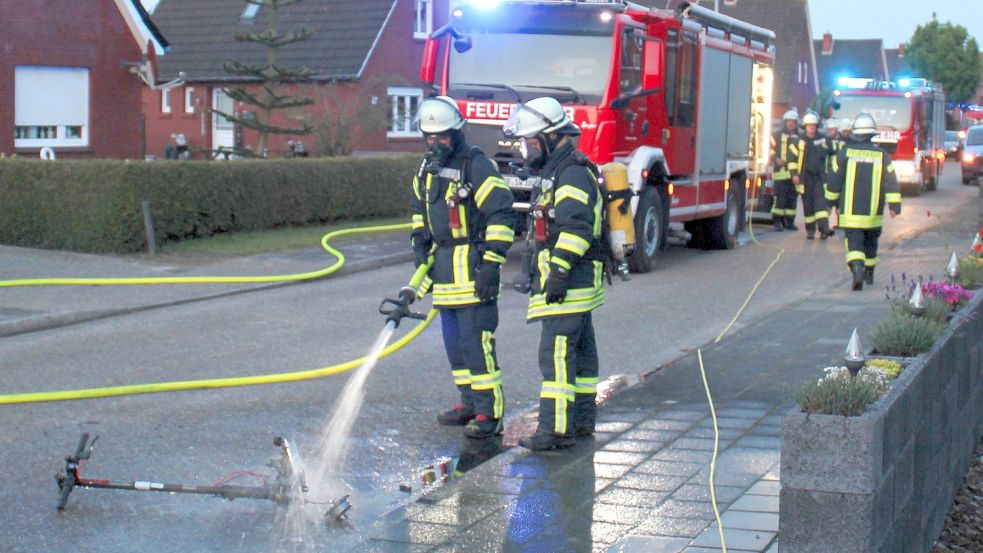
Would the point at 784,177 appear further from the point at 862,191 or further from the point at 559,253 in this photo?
the point at 559,253

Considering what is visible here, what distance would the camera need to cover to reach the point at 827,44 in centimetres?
8712

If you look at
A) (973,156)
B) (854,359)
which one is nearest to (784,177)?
(854,359)

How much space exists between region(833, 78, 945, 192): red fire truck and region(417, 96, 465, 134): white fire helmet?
24.9 metres

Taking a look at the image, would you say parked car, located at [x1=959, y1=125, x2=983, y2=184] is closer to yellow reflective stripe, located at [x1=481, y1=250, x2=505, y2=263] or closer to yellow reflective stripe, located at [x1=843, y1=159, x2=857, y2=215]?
yellow reflective stripe, located at [x1=843, y1=159, x2=857, y2=215]

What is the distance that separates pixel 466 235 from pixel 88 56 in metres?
19.2

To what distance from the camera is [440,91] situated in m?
15.0

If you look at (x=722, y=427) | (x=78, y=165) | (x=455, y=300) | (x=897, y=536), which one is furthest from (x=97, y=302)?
(x=897, y=536)

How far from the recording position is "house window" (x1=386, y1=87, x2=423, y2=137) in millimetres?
36094

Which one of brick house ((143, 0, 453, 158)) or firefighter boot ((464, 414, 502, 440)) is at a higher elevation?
brick house ((143, 0, 453, 158))

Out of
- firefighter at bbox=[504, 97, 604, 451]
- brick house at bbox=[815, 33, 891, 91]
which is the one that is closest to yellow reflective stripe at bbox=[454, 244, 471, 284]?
firefighter at bbox=[504, 97, 604, 451]

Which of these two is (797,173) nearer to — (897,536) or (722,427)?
(722,427)

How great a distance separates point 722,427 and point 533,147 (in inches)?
73.9

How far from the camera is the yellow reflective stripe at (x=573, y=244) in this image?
6.72m

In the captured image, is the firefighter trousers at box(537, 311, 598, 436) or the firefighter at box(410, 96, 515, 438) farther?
the firefighter at box(410, 96, 515, 438)
